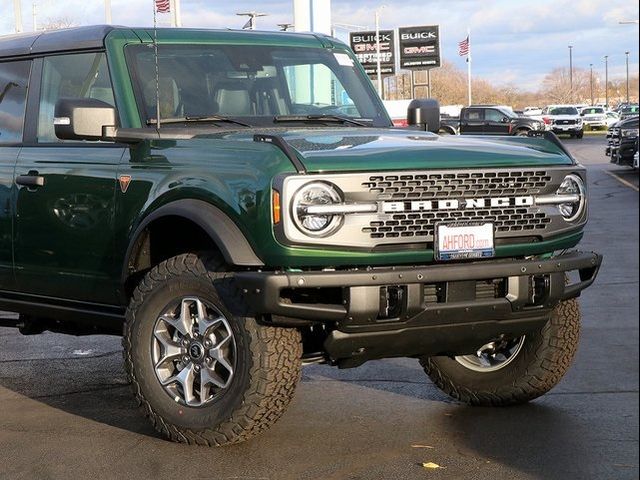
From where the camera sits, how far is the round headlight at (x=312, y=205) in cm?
496

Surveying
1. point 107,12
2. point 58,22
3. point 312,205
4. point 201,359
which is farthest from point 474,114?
point 312,205

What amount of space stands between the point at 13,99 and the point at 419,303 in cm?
312

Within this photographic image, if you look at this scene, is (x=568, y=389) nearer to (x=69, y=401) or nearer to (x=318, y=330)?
(x=318, y=330)

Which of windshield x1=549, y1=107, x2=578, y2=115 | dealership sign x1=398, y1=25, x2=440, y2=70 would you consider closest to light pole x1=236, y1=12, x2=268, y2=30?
windshield x1=549, y1=107, x2=578, y2=115

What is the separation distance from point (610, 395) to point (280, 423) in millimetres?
1783

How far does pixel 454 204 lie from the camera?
5.20m

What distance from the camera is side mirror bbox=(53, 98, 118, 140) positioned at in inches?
227

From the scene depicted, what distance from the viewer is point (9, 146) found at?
671 cm

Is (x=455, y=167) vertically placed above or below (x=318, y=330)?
above

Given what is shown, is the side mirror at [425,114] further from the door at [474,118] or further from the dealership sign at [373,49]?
the dealership sign at [373,49]

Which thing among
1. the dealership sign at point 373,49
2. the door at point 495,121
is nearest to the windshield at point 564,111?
the door at point 495,121

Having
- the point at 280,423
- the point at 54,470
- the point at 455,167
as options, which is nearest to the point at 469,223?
the point at 455,167

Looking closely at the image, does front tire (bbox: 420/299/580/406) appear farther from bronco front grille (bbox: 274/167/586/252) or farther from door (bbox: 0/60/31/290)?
door (bbox: 0/60/31/290)

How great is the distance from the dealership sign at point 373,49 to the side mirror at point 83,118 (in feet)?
249
